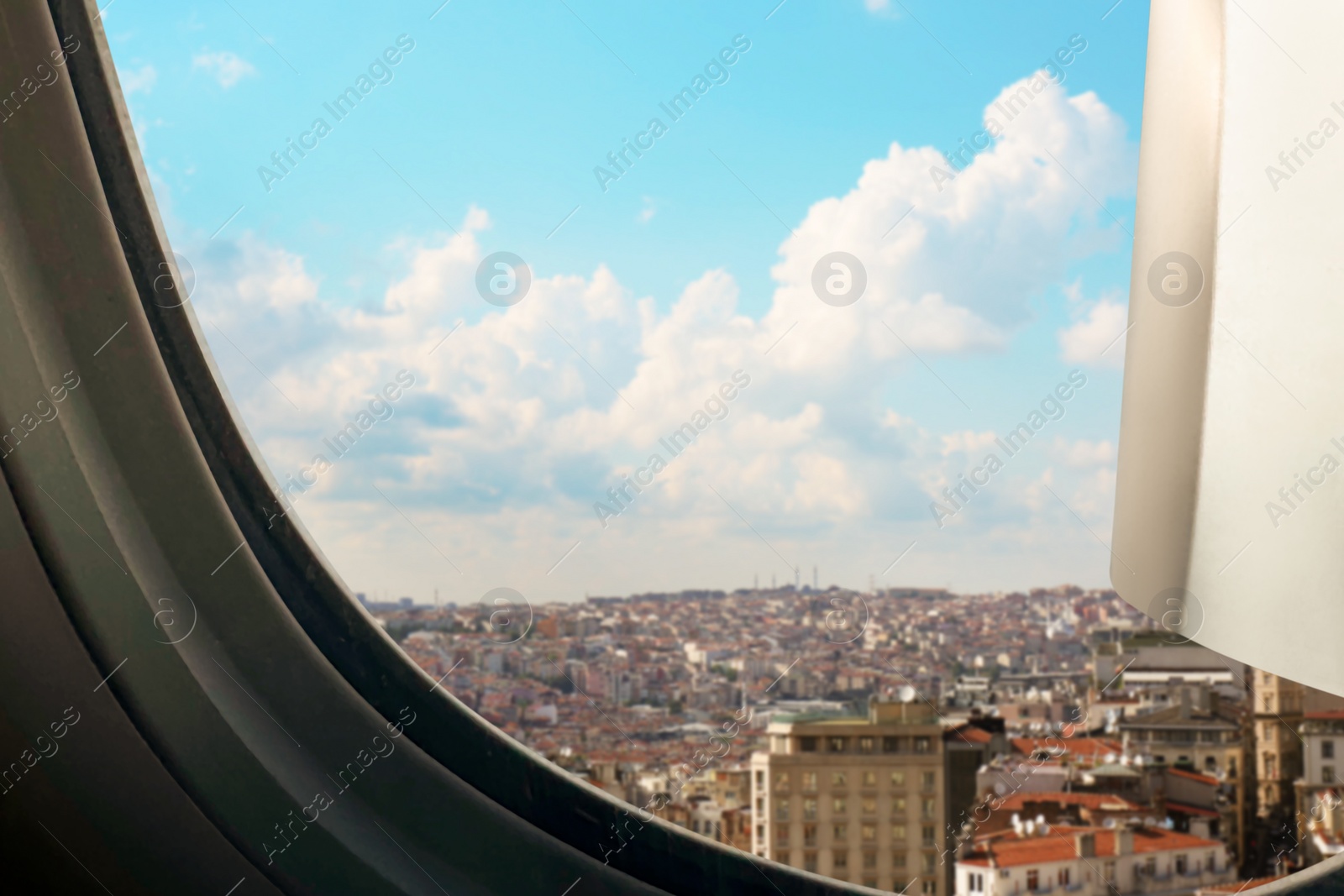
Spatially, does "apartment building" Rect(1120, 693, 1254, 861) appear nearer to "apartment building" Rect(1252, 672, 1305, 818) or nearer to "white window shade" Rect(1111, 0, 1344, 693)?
"apartment building" Rect(1252, 672, 1305, 818)

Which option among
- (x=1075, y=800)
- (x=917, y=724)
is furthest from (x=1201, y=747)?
(x=917, y=724)

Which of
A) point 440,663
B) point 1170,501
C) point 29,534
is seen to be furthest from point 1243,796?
point 29,534

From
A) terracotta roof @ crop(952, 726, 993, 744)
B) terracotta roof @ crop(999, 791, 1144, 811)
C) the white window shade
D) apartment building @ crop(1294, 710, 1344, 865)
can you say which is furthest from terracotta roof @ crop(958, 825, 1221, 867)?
the white window shade

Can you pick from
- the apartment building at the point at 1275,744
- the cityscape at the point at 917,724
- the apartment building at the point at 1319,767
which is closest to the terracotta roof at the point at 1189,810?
the cityscape at the point at 917,724

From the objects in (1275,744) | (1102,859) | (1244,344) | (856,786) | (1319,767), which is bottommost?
(1102,859)

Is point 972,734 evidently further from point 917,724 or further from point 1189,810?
point 1189,810

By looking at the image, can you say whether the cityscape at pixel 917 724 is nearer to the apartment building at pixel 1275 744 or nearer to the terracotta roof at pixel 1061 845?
the terracotta roof at pixel 1061 845
